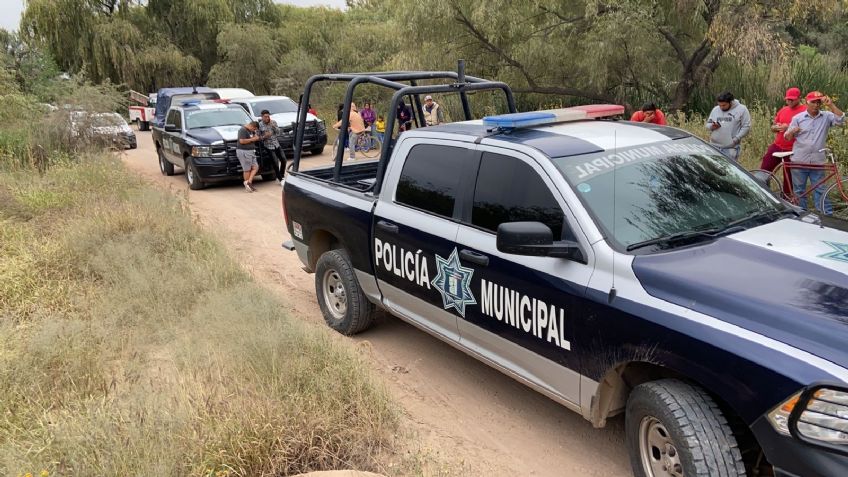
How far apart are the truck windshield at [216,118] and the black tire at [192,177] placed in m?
0.88

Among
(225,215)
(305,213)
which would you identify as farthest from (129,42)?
(305,213)

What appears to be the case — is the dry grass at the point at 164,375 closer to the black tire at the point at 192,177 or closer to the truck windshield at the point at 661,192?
the truck windshield at the point at 661,192

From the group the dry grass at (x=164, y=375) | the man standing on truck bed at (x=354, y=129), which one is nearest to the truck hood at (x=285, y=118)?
the man standing on truck bed at (x=354, y=129)

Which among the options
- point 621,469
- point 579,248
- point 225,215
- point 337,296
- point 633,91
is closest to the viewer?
point 579,248

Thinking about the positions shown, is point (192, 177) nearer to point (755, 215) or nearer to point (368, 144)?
point (368, 144)

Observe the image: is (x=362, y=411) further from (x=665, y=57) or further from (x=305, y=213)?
(x=665, y=57)

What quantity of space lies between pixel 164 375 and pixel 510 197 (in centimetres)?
266

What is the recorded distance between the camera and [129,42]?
3494 cm

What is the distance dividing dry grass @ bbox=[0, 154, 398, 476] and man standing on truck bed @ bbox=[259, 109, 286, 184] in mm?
6011

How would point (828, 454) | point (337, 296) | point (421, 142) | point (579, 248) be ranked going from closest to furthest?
point (828, 454), point (579, 248), point (421, 142), point (337, 296)

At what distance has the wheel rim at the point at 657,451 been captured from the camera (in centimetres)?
297

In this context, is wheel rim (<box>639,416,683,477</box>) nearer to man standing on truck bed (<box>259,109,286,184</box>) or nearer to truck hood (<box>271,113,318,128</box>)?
man standing on truck bed (<box>259,109,286,184</box>)

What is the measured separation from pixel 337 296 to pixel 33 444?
108 inches

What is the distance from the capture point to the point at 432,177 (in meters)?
4.50
